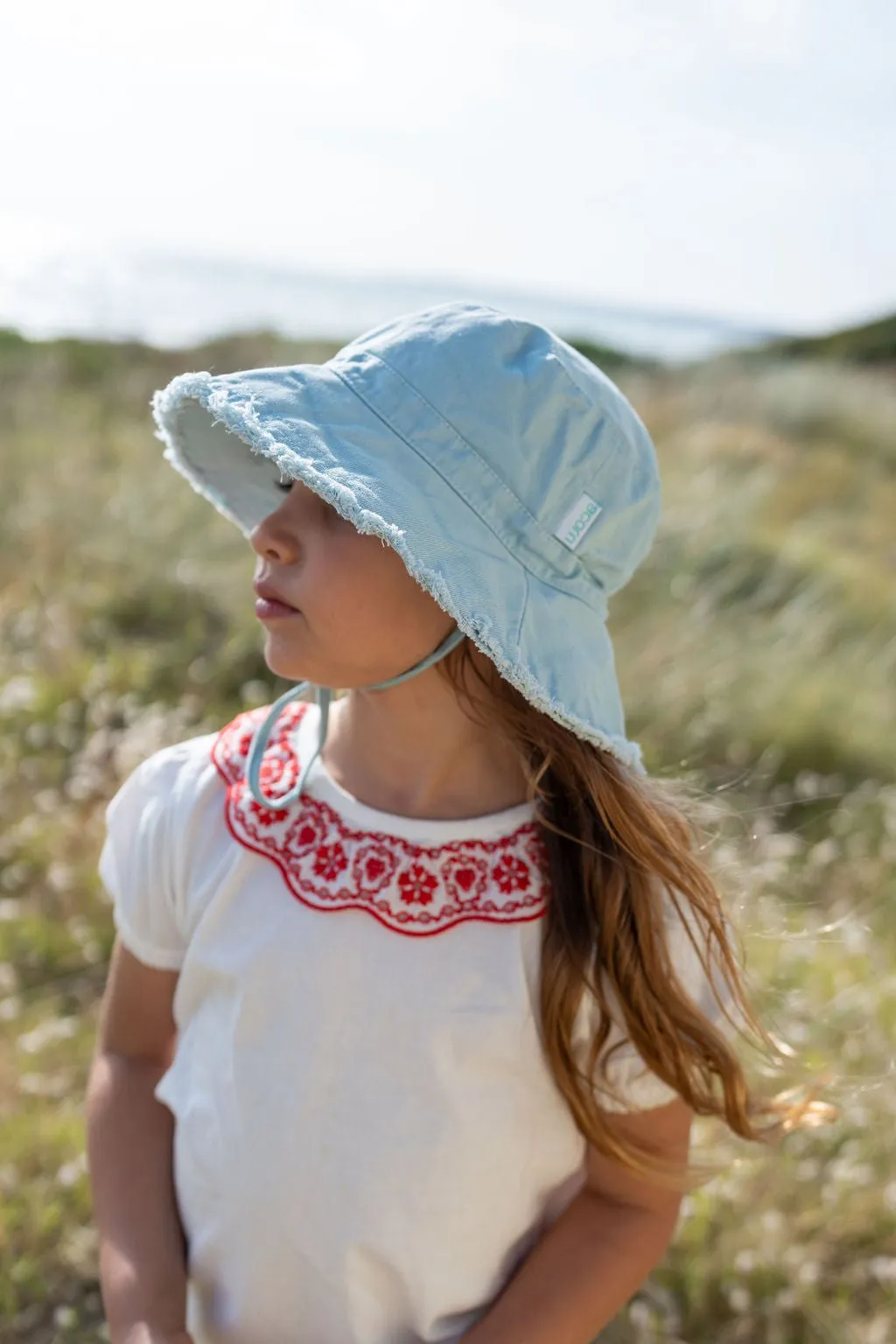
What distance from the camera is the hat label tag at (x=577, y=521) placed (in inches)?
55.8

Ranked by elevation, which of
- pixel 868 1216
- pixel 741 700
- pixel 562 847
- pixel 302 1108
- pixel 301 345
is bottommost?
pixel 301 345

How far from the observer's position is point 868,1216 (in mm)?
2434

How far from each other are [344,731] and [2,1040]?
1494 millimetres

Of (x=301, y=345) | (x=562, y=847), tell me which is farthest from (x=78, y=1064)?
(x=301, y=345)

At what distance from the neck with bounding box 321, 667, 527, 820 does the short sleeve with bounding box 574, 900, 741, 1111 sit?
26cm

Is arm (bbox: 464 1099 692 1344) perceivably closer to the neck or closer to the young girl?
the young girl

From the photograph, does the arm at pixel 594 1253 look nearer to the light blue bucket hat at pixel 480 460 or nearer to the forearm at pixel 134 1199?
the forearm at pixel 134 1199

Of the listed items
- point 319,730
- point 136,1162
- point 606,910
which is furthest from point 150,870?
point 606,910

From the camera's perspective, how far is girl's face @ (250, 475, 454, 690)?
4.62ft

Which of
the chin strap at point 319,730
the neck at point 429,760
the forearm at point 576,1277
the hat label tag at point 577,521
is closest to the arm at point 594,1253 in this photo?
the forearm at point 576,1277

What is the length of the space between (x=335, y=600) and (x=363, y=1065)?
1.84 ft

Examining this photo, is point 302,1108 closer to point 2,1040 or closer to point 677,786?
point 677,786

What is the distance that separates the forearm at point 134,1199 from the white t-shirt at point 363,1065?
2.2 inches

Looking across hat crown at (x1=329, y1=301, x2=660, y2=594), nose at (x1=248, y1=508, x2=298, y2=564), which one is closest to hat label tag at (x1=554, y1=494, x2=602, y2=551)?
hat crown at (x1=329, y1=301, x2=660, y2=594)
